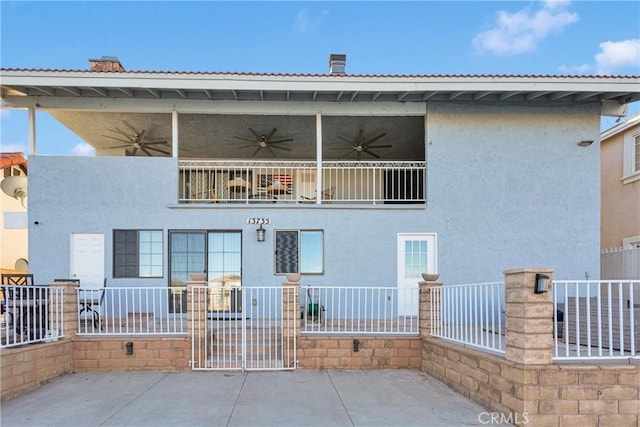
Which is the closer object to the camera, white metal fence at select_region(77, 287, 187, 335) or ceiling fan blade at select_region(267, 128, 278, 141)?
white metal fence at select_region(77, 287, 187, 335)

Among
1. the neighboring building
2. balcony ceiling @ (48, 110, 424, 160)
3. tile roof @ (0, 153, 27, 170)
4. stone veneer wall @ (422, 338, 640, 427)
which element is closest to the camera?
stone veneer wall @ (422, 338, 640, 427)

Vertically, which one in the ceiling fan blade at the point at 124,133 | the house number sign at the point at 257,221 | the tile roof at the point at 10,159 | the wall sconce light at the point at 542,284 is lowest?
the wall sconce light at the point at 542,284

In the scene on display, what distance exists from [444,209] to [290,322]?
447cm

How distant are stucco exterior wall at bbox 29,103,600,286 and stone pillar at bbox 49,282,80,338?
206 cm

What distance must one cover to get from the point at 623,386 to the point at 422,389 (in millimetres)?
2315

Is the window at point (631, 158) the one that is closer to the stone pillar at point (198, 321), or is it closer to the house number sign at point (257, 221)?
the house number sign at point (257, 221)

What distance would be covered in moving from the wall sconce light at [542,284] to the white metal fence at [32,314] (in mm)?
6706

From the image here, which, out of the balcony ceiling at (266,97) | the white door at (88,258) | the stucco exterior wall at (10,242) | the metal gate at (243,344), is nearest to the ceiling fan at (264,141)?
the balcony ceiling at (266,97)

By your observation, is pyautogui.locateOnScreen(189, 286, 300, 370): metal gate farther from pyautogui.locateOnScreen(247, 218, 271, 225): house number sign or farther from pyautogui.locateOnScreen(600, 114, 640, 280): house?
pyautogui.locateOnScreen(600, 114, 640, 280): house

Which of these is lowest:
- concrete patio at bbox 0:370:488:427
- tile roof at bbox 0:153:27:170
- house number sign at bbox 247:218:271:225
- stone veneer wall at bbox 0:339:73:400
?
concrete patio at bbox 0:370:488:427

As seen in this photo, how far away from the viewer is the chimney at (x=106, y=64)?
31.6ft

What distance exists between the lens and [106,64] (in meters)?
9.67

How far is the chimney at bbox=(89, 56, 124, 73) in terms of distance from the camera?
379 inches

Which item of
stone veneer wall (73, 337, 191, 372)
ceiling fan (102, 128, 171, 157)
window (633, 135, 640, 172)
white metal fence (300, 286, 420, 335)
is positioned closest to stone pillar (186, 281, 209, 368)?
stone veneer wall (73, 337, 191, 372)
